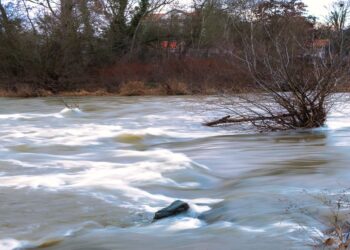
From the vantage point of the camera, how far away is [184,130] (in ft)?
54.5

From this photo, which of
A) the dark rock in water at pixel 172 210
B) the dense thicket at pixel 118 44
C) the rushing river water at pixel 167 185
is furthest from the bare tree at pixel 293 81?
the dense thicket at pixel 118 44

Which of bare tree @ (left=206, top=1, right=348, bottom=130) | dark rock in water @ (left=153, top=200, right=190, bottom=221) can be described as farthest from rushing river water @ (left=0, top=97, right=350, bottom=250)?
bare tree @ (left=206, top=1, right=348, bottom=130)

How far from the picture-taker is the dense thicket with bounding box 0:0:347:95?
121 ft

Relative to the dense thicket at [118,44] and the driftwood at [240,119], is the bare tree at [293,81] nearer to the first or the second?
the driftwood at [240,119]

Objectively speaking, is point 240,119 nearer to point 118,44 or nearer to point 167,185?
point 167,185

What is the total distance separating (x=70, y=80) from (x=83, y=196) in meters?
30.2

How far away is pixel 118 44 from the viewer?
42781 millimetres

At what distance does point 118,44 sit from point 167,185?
34924mm

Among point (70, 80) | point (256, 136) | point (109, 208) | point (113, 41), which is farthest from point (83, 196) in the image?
point (113, 41)

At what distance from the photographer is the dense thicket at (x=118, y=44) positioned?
121 feet

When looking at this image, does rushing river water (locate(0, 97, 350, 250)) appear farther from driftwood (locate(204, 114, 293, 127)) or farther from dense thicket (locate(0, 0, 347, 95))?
dense thicket (locate(0, 0, 347, 95))

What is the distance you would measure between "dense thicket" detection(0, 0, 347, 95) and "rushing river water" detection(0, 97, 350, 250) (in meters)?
19.0

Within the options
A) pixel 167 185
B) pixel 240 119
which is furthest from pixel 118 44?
pixel 167 185

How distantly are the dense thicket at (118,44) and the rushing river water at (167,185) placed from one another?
19041mm
